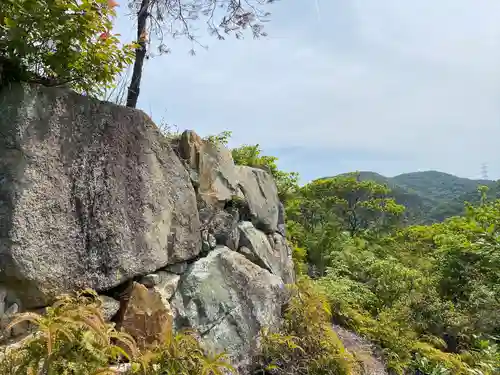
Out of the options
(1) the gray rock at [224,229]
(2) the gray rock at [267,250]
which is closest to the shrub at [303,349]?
(2) the gray rock at [267,250]

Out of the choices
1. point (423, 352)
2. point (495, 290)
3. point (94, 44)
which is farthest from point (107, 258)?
point (495, 290)

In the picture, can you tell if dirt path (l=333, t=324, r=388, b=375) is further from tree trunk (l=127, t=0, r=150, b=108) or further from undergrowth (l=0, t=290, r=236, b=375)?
tree trunk (l=127, t=0, r=150, b=108)

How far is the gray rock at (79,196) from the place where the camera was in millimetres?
2770

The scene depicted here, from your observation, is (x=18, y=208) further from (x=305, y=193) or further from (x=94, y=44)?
(x=305, y=193)

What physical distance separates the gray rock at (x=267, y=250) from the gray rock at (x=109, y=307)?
6.14 feet

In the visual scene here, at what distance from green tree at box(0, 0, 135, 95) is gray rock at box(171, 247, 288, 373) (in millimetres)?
2156

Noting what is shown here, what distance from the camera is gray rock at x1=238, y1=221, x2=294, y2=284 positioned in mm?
4883

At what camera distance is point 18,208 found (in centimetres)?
274

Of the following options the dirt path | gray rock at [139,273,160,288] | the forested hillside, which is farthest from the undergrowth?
the dirt path

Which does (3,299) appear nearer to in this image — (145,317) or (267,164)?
(145,317)

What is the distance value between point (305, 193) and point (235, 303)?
10435 mm

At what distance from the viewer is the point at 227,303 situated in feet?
13.1

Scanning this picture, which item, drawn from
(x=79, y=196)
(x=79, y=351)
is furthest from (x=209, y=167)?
(x=79, y=351)

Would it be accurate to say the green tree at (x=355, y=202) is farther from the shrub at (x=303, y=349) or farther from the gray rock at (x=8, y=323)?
the gray rock at (x=8, y=323)
